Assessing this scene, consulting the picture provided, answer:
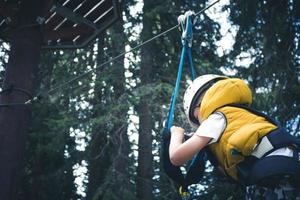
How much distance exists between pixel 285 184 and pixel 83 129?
593 cm

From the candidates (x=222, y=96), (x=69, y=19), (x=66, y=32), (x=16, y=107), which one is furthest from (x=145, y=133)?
(x=222, y=96)

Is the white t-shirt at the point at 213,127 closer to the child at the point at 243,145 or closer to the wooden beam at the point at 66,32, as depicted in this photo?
the child at the point at 243,145

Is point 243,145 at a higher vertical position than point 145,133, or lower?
lower

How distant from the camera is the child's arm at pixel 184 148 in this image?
7.09ft

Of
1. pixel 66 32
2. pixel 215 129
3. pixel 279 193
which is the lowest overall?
pixel 279 193

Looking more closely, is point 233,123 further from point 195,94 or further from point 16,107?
point 16,107

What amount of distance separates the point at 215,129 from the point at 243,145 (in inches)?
7.2

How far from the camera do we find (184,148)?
7.18 feet

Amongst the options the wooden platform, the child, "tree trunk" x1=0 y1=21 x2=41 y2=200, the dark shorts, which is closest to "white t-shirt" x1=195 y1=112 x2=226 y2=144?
the child

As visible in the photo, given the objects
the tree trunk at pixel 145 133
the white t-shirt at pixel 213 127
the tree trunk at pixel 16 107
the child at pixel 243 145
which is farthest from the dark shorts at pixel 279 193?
the tree trunk at pixel 145 133

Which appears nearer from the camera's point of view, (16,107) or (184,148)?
(184,148)

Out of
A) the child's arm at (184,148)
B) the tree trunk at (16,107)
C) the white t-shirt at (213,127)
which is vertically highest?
the tree trunk at (16,107)

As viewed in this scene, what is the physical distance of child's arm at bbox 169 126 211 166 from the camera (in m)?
2.16

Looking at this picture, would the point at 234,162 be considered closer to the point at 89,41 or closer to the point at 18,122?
the point at 18,122
